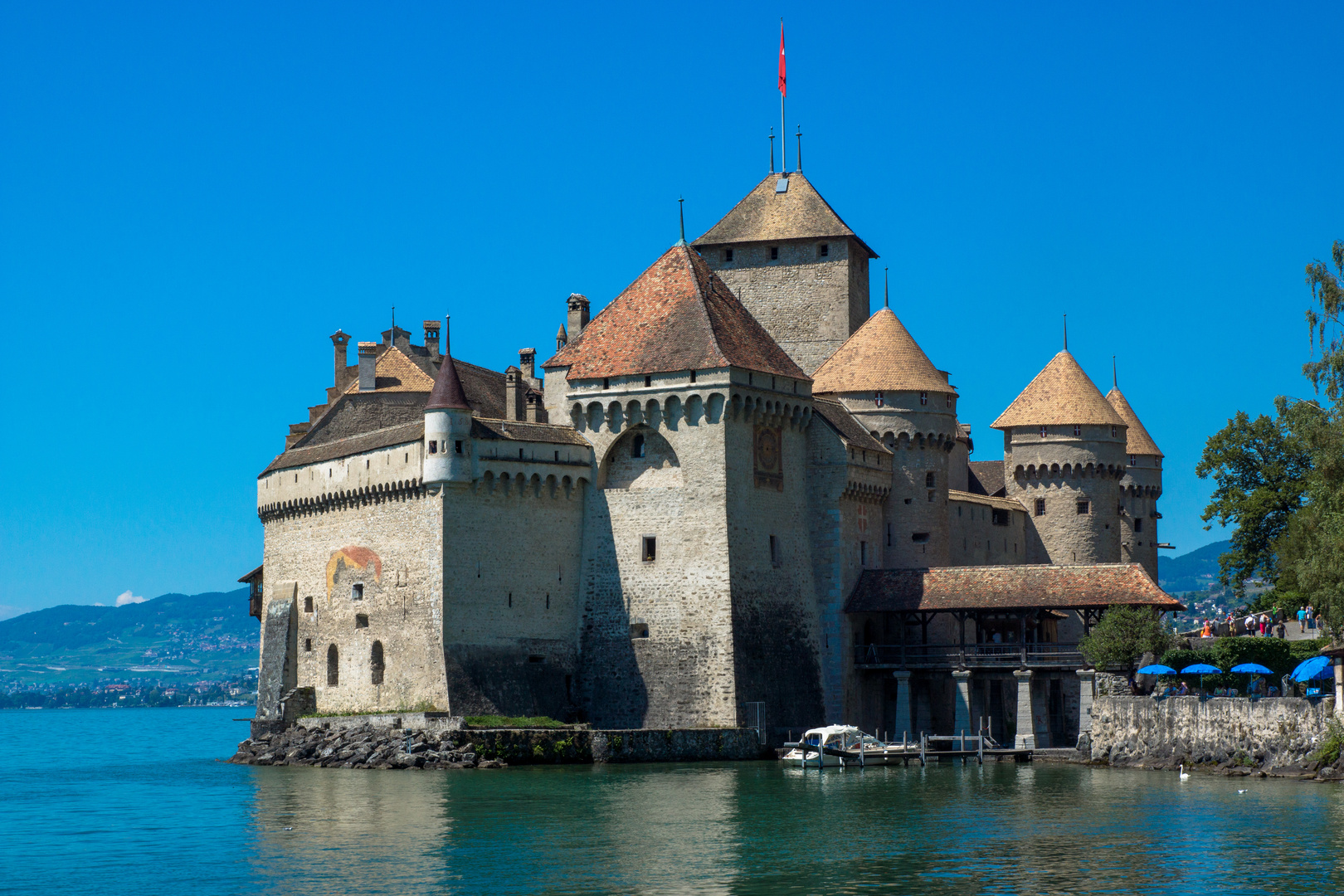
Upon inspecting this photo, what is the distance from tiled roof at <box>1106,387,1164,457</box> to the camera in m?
78.8

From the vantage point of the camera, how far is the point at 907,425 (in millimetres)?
64250

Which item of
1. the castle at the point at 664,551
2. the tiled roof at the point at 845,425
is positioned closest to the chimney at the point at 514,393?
the castle at the point at 664,551

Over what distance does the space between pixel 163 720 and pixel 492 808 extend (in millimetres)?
132389

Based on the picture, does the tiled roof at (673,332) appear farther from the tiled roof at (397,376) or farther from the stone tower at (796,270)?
the stone tower at (796,270)

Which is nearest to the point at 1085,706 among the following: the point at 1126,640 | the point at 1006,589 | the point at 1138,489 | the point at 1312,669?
the point at 1126,640

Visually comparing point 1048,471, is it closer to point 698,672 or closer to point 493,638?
point 698,672

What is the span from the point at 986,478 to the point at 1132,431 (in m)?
6.68

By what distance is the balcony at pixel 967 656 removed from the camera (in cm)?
5634

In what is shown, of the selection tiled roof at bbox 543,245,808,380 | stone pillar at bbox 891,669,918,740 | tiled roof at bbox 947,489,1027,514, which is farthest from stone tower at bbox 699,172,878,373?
stone pillar at bbox 891,669,918,740

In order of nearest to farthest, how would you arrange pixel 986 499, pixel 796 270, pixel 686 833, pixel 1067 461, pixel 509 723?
pixel 686 833 < pixel 509 723 < pixel 796 270 < pixel 986 499 < pixel 1067 461

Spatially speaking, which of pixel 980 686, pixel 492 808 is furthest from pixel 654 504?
pixel 492 808

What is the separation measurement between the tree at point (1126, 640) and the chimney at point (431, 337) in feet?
96.8

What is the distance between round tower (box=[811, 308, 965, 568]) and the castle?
0.09 metres

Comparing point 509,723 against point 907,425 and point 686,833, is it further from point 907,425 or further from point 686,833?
point 907,425
